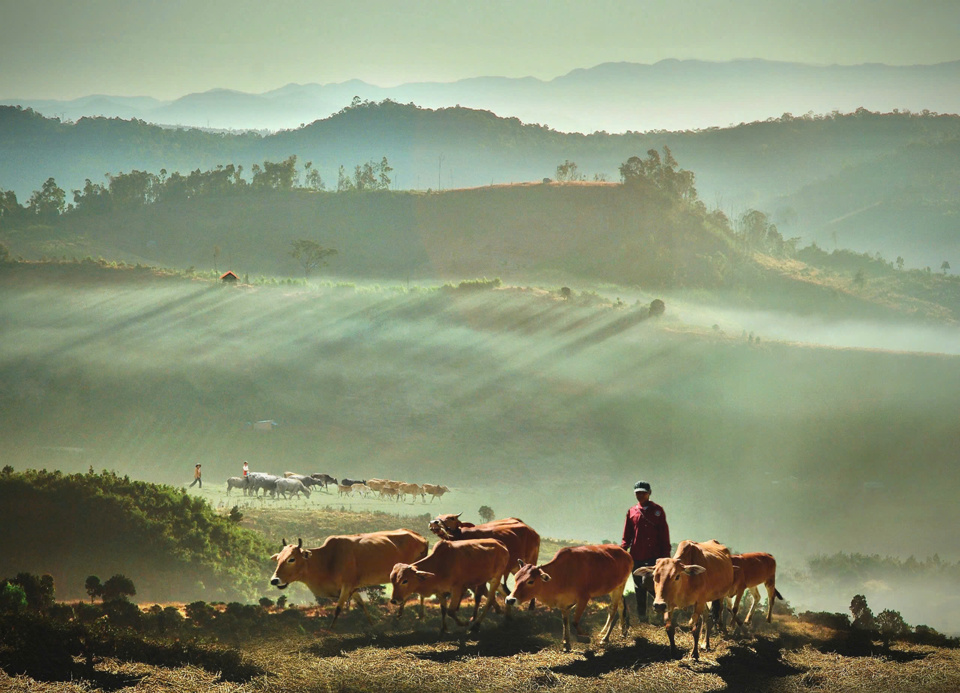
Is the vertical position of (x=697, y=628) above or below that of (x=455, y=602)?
above

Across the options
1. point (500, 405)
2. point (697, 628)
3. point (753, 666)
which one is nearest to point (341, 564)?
point (697, 628)

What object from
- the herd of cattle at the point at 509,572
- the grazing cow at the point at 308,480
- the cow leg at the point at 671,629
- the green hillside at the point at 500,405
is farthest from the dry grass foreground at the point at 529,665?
the green hillside at the point at 500,405

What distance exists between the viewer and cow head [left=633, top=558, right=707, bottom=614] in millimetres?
13880

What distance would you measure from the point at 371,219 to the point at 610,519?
307ft

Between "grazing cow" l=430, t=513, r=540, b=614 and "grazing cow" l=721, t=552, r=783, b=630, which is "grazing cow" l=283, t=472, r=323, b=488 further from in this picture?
"grazing cow" l=721, t=552, r=783, b=630

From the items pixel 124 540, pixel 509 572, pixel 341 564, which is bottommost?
pixel 124 540

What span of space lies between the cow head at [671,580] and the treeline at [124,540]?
1527 centimetres

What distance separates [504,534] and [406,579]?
8.92 feet

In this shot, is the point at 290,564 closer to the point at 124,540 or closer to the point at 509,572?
the point at 509,572

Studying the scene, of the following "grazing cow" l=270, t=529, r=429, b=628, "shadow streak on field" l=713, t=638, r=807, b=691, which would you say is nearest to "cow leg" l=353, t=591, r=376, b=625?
"grazing cow" l=270, t=529, r=429, b=628

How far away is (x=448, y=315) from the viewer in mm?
84875

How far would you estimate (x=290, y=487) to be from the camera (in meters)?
43.8

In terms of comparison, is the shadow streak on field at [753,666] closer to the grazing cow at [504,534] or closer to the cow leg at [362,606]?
the grazing cow at [504,534]

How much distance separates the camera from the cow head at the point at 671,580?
1388 cm
